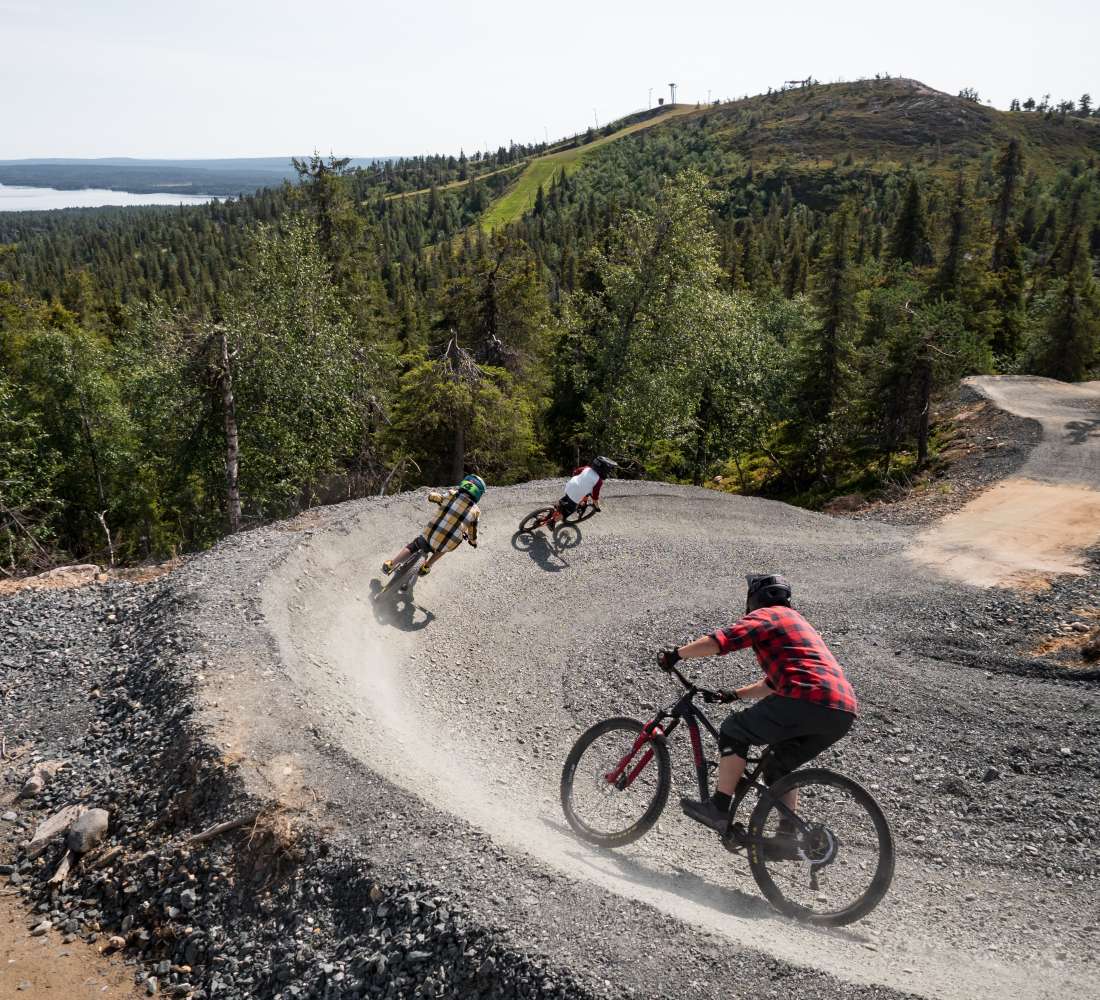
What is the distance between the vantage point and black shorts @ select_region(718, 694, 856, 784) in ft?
20.3

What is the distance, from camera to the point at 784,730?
6.27 meters

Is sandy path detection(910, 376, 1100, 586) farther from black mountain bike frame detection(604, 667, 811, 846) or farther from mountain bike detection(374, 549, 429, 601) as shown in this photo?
mountain bike detection(374, 549, 429, 601)

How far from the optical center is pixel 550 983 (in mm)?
5156

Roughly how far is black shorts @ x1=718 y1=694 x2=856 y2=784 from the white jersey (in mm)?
9399

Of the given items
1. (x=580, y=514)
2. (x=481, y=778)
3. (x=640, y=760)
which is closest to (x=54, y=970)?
(x=481, y=778)

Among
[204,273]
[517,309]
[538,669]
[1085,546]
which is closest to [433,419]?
[517,309]

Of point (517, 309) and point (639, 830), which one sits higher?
point (517, 309)

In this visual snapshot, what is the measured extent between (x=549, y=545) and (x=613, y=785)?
9089 mm

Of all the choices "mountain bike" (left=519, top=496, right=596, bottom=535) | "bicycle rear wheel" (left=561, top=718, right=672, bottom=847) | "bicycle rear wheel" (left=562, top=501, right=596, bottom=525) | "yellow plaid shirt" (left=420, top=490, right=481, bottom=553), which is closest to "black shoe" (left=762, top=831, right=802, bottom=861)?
→ "bicycle rear wheel" (left=561, top=718, right=672, bottom=847)

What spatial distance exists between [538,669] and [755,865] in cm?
566

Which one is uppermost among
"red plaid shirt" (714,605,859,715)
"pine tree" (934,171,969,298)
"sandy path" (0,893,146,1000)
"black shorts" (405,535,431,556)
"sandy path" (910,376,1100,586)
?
"pine tree" (934,171,969,298)

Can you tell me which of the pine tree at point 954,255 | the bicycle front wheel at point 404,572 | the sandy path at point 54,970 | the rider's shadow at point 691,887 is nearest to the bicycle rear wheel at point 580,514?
the bicycle front wheel at point 404,572

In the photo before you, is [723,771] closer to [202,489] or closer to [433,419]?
[433,419]

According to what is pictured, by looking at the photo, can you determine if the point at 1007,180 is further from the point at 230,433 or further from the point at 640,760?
the point at 640,760
